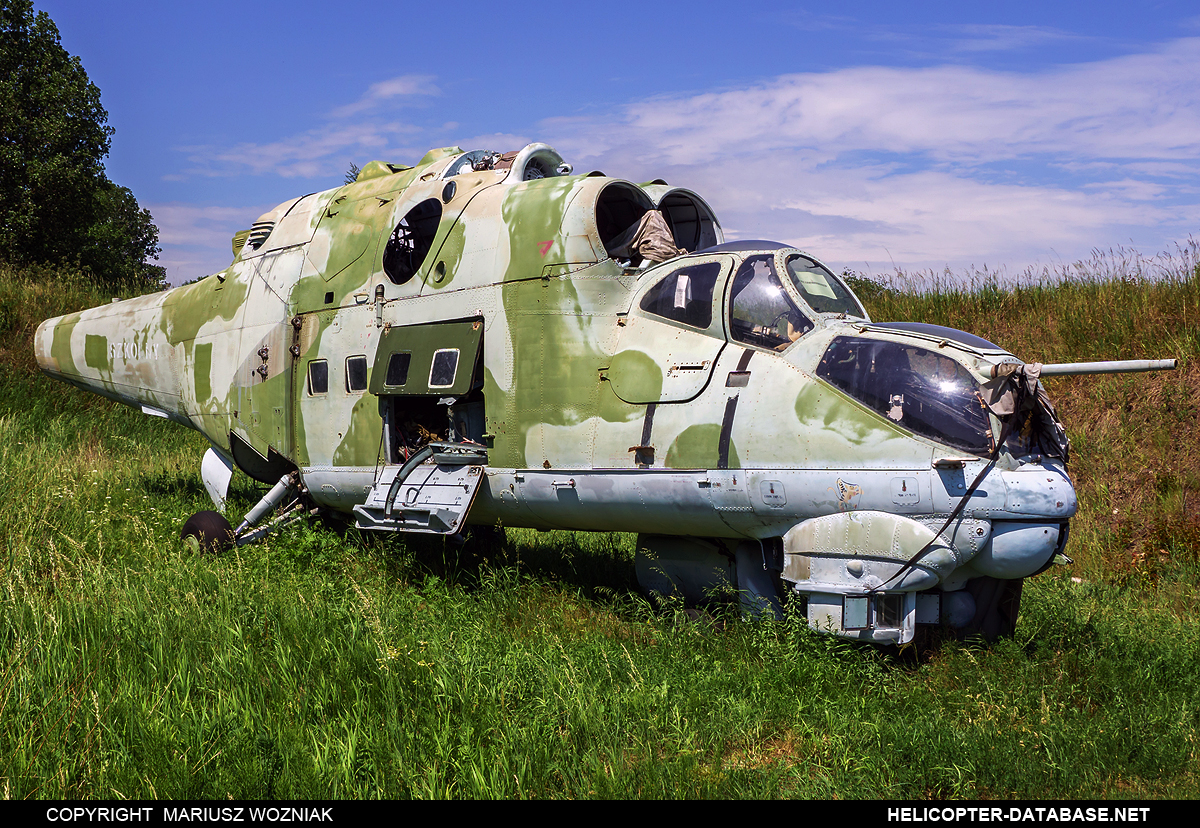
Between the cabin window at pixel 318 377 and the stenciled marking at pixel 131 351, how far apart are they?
2.92 metres

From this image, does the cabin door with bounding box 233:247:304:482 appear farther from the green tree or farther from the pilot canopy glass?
the green tree

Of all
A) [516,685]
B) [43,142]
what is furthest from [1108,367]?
[43,142]

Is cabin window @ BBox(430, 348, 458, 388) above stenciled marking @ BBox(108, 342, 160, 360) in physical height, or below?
below

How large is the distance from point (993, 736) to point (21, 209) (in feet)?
84.5

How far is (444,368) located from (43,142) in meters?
21.3

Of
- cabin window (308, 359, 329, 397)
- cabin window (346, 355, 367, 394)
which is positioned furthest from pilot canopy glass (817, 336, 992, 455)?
cabin window (308, 359, 329, 397)

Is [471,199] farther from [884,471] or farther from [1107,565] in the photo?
[1107,565]

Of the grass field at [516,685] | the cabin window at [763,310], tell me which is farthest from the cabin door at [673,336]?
the grass field at [516,685]

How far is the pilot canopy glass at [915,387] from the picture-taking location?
17.6 feet

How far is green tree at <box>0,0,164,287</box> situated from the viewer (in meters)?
22.0

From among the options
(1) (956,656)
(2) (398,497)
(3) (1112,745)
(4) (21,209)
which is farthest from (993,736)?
(4) (21,209)

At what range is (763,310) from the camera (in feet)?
20.4

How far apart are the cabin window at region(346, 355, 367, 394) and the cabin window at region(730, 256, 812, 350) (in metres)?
3.74

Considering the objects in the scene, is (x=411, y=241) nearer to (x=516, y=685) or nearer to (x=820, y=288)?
(x=820, y=288)
